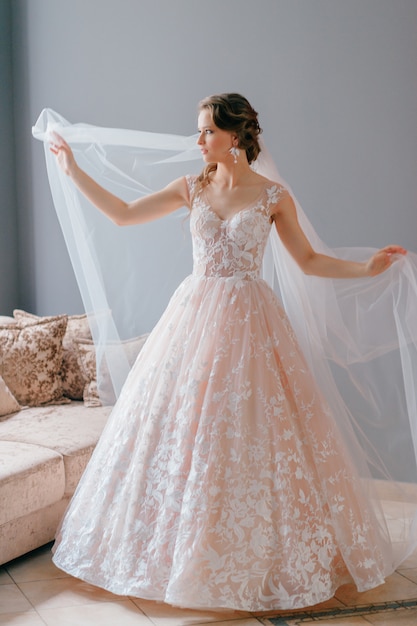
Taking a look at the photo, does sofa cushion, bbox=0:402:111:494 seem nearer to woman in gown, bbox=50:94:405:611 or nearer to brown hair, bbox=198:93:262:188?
woman in gown, bbox=50:94:405:611

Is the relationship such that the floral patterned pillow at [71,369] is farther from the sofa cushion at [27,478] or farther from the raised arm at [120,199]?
the raised arm at [120,199]

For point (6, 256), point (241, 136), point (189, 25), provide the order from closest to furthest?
1. point (241, 136)
2. point (189, 25)
3. point (6, 256)

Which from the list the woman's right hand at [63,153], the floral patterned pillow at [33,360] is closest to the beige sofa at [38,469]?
the floral patterned pillow at [33,360]

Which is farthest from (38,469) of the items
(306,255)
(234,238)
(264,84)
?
(264,84)

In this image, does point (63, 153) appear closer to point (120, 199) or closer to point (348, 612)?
point (120, 199)

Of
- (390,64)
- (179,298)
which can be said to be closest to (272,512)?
(179,298)

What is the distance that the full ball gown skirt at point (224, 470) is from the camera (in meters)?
2.61

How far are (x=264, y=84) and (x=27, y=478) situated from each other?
2195mm

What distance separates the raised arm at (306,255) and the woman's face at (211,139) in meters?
0.27

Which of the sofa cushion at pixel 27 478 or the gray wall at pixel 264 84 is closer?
the sofa cushion at pixel 27 478

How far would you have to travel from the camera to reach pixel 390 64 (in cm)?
381

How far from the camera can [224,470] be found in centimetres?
265

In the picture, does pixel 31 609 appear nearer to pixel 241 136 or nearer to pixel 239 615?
pixel 239 615

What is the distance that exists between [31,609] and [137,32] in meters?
2.95
